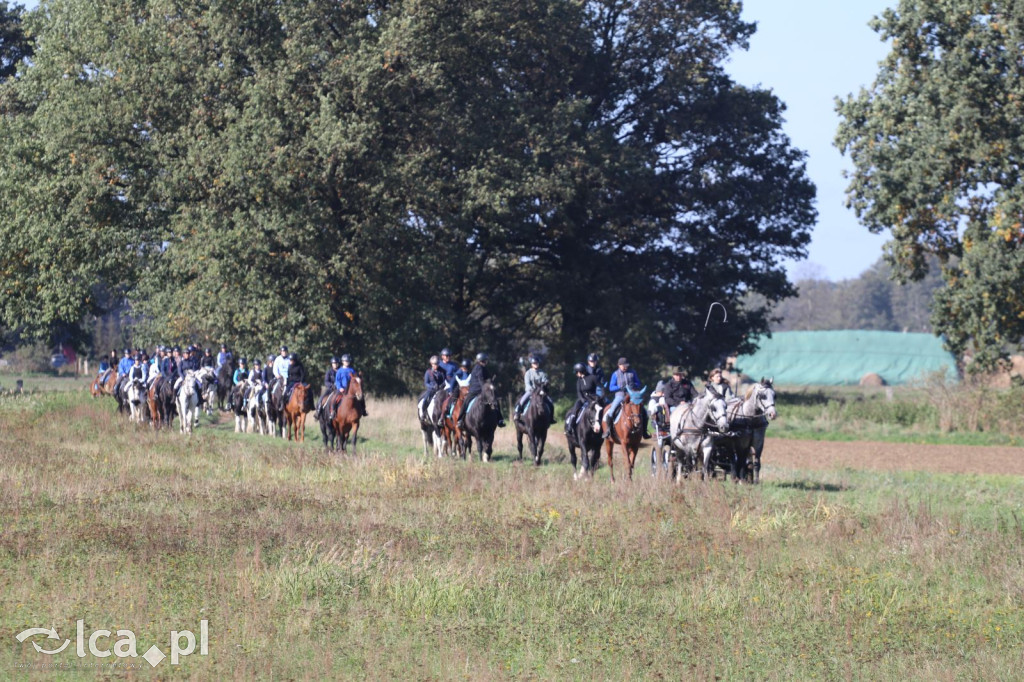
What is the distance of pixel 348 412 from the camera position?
84.1ft

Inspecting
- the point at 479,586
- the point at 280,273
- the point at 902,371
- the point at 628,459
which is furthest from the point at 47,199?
the point at 902,371

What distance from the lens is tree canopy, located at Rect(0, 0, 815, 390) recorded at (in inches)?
1378

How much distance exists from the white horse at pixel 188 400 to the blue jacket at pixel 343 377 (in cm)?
645

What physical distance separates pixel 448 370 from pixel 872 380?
50.2 metres

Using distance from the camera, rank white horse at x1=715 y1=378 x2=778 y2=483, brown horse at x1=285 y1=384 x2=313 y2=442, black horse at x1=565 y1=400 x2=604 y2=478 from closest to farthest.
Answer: white horse at x1=715 y1=378 x2=778 y2=483, black horse at x1=565 y1=400 x2=604 y2=478, brown horse at x1=285 y1=384 x2=313 y2=442

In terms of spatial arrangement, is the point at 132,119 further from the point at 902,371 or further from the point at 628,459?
the point at 902,371

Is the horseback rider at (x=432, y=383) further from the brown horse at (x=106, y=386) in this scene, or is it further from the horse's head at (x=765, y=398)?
the brown horse at (x=106, y=386)

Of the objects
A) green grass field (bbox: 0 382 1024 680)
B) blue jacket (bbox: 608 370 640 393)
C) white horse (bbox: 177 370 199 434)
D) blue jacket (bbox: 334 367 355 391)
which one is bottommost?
green grass field (bbox: 0 382 1024 680)

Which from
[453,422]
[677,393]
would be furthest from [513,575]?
[453,422]

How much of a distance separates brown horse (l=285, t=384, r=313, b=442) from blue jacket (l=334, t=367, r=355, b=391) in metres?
3.01

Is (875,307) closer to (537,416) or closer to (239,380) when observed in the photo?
(239,380)

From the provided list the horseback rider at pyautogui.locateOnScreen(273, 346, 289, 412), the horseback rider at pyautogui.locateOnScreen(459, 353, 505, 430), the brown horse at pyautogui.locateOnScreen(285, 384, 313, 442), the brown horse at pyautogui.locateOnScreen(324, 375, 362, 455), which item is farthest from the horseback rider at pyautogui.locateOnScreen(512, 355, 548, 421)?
the horseback rider at pyautogui.locateOnScreen(273, 346, 289, 412)

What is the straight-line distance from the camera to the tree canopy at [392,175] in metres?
35.0

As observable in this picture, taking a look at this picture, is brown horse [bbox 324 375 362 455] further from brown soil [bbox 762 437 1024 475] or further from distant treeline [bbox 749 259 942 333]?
distant treeline [bbox 749 259 942 333]
